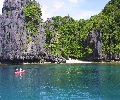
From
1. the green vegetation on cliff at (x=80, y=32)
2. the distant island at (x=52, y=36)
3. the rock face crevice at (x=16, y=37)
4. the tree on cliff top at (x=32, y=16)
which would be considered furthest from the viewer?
the green vegetation on cliff at (x=80, y=32)

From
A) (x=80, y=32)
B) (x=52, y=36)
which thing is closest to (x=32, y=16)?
(x=52, y=36)

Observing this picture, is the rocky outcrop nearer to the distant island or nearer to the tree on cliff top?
the distant island

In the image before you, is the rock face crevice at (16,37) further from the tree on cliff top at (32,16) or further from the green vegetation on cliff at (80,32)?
the green vegetation on cliff at (80,32)

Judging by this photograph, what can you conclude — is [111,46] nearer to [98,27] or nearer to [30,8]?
[98,27]

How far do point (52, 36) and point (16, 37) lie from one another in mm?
19587

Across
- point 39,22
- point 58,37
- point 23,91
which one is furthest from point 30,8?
point 23,91

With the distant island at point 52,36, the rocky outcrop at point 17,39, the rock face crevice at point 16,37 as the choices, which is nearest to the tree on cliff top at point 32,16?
the distant island at point 52,36

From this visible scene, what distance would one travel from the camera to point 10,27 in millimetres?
122938

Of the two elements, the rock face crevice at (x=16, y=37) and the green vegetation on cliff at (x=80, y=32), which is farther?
the green vegetation on cliff at (x=80, y=32)

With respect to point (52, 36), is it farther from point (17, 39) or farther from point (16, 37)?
point (16, 37)

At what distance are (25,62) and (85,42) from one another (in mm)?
31223

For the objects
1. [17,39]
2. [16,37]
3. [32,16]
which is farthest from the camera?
[32,16]

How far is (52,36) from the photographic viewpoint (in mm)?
134375

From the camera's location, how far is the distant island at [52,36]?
122250mm
